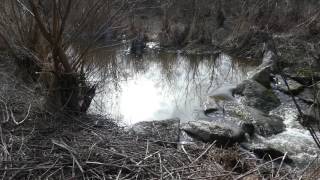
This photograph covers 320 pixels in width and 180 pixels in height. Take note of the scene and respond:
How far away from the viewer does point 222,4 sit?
2027 cm

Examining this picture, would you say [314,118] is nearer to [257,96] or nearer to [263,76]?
[257,96]

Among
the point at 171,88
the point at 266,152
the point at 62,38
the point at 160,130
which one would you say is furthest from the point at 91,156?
the point at 171,88

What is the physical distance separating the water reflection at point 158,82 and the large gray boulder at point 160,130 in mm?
1013

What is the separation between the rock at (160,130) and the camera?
6332 millimetres

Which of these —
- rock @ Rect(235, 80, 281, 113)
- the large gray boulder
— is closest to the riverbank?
the large gray boulder

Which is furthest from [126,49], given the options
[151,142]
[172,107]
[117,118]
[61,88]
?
[151,142]

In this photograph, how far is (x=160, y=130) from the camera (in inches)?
270

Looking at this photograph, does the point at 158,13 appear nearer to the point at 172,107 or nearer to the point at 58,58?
the point at 172,107

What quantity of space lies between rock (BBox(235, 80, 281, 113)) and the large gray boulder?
2.43m

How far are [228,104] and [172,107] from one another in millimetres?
1158

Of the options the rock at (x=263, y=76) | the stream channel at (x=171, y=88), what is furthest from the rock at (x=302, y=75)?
the stream channel at (x=171, y=88)

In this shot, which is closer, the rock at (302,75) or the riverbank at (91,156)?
the riverbank at (91,156)

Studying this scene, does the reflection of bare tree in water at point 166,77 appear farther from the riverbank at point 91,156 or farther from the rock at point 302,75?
the riverbank at point 91,156

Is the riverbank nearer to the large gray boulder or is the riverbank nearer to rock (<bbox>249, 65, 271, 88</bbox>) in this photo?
the large gray boulder
